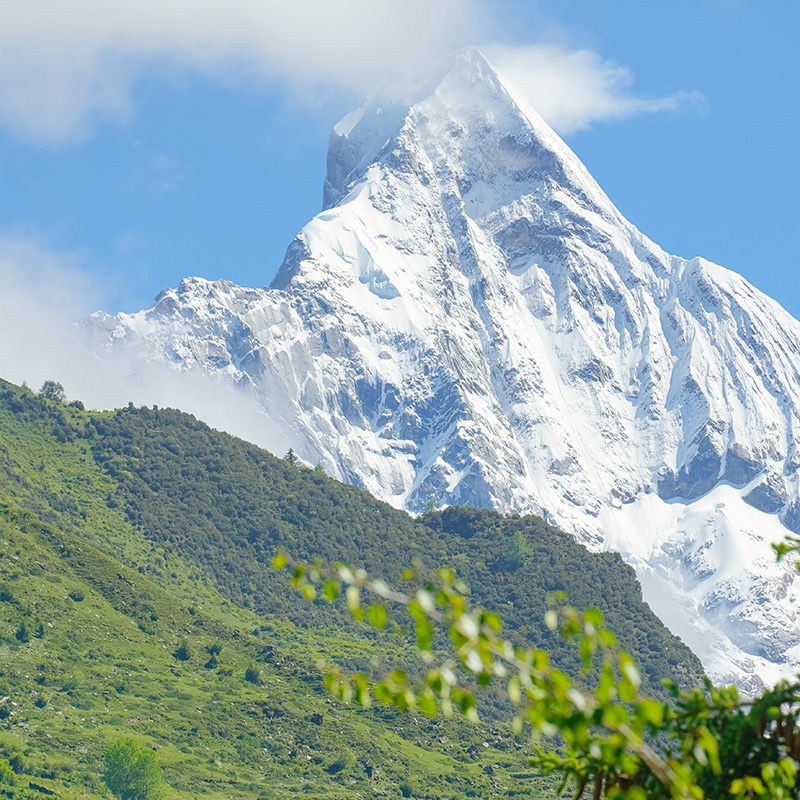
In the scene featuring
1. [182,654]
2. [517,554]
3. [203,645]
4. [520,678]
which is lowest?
[182,654]

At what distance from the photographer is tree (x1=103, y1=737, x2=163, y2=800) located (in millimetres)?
97625

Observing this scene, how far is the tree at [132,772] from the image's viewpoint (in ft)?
320

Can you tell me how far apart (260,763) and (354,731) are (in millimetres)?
13086

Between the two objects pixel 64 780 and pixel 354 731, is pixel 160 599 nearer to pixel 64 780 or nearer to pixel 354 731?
pixel 354 731

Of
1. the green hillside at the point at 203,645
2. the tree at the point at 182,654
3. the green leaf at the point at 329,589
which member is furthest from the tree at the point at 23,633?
the green leaf at the point at 329,589

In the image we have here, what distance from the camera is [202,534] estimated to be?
19388 cm

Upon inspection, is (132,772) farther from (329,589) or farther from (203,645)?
(329,589)

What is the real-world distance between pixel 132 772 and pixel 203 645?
1570 inches

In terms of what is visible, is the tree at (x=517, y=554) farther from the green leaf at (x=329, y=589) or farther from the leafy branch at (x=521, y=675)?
the green leaf at (x=329, y=589)

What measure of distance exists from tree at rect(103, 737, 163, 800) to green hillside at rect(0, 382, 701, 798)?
168 cm

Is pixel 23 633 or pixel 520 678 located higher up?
pixel 520 678

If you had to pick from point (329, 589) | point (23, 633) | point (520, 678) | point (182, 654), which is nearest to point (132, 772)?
point (23, 633)

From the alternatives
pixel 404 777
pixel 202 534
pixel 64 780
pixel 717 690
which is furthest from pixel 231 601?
pixel 717 690

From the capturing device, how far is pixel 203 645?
13925 centimetres
